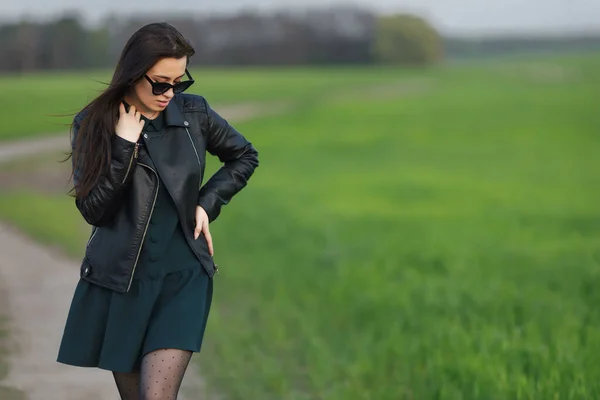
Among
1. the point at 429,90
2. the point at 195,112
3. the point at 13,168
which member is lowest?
the point at 429,90

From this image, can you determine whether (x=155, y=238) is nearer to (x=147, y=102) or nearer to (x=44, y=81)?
(x=147, y=102)

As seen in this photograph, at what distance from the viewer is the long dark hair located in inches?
147

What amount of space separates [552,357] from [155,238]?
3181 millimetres

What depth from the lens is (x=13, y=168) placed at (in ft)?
67.4

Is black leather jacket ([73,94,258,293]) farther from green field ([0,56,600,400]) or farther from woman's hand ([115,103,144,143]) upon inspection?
green field ([0,56,600,400])

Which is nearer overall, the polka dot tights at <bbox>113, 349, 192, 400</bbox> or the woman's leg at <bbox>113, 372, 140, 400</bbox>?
the polka dot tights at <bbox>113, 349, 192, 400</bbox>

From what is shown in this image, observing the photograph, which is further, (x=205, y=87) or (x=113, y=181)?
(x=205, y=87)

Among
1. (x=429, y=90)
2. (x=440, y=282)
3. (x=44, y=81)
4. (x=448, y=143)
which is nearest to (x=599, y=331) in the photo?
(x=440, y=282)

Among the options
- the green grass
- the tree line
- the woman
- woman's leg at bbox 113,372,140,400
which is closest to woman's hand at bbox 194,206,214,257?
the woman

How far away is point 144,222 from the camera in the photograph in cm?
382

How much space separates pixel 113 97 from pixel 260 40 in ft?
171

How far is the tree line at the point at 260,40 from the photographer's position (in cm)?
4878

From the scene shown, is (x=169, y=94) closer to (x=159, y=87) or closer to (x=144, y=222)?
(x=159, y=87)

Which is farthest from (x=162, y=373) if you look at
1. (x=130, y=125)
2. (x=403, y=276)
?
(x=403, y=276)
